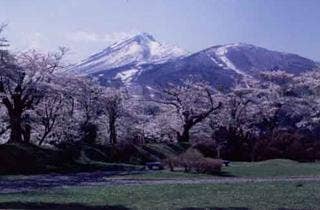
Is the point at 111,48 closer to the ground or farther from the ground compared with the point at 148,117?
farther from the ground

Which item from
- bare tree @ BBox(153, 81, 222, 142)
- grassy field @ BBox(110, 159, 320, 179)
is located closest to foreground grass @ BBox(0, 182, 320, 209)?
grassy field @ BBox(110, 159, 320, 179)

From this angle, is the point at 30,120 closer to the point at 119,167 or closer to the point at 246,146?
the point at 119,167

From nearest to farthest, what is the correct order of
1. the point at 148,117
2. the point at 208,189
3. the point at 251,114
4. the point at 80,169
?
1. the point at 208,189
2. the point at 80,169
3. the point at 251,114
4. the point at 148,117

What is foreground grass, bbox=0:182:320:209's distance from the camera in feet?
52.0

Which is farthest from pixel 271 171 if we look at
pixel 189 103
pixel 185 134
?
pixel 189 103

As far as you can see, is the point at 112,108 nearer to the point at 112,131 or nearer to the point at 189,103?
the point at 112,131

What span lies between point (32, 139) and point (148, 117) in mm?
16862

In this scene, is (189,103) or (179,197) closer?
(179,197)

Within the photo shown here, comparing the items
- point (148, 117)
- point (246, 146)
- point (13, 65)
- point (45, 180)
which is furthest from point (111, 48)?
point (45, 180)

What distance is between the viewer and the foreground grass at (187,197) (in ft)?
52.0

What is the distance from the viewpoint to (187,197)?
17766 mm

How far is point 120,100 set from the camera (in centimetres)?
5225

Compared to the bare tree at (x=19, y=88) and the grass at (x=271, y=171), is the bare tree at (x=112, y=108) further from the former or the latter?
the grass at (x=271, y=171)

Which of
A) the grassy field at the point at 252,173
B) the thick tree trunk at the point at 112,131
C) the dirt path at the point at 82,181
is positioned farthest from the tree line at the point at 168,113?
the grassy field at the point at 252,173
